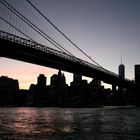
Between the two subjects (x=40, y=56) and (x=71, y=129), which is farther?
(x=40, y=56)

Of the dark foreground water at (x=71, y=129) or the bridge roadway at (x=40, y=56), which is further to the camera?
the bridge roadway at (x=40, y=56)

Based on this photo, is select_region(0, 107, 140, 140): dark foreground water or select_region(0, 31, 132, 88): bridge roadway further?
select_region(0, 31, 132, 88): bridge roadway

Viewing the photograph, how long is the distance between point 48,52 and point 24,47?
8.15 m

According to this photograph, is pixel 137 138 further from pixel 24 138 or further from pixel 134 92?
pixel 134 92

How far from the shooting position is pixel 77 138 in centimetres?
2273

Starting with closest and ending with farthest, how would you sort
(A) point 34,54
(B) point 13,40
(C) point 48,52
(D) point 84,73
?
(B) point 13,40
(A) point 34,54
(C) point 48,52
(D) point 84,73

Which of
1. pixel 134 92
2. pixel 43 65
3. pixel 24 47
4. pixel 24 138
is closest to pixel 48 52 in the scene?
pixel 43 65

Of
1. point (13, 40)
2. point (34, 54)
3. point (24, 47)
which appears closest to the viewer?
point (13, 40)

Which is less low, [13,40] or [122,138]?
[13,40]

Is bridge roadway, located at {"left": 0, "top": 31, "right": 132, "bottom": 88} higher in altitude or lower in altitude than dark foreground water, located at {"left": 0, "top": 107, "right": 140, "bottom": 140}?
higher

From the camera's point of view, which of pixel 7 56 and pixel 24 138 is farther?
pixel 7 56

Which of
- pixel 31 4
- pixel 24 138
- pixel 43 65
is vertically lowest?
pixel 24 138

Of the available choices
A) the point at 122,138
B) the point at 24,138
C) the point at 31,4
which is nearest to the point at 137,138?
the point at 122,138

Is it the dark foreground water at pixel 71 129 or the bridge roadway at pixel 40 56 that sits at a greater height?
the bridge roadway at pixel 40 56
